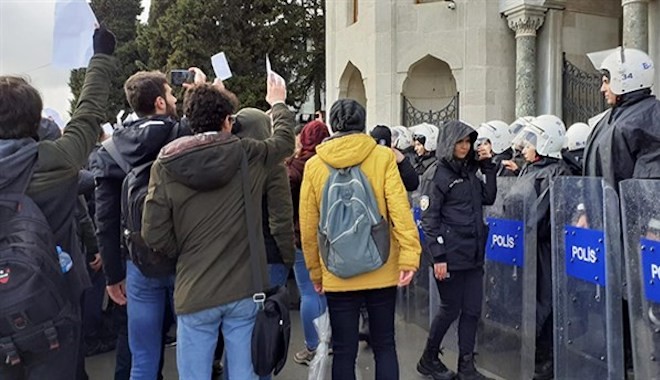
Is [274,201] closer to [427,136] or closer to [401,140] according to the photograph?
[427,136]

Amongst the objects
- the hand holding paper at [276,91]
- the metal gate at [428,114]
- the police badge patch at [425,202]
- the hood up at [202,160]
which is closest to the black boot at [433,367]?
the police badge patch at [425,202]

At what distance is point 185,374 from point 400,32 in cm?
1308

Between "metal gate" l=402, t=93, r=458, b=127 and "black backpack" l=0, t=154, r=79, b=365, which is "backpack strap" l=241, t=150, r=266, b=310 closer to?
"black backpack" l=0, t=154, r=79, b=365

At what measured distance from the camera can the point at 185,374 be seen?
9.31 feet

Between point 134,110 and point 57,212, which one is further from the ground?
point 134,110

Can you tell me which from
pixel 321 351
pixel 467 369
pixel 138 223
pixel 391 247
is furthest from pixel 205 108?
pixel 467 369

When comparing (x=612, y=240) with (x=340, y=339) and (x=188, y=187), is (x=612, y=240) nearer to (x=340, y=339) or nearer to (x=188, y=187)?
(x=340, y=339)

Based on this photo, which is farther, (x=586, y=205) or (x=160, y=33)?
(x=160, y=33)

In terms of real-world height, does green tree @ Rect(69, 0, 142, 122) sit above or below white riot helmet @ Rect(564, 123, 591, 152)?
above

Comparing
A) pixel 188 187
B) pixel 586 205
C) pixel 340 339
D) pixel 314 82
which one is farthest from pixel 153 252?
pixel 314 82

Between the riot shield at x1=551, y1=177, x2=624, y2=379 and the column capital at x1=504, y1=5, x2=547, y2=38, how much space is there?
10.1m

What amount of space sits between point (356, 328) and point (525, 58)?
1123 cm

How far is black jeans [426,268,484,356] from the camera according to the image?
14.2ft

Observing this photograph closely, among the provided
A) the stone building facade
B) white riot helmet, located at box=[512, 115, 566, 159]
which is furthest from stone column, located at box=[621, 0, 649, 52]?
white riot helmet, located at box=[512, 115, 566, 159]
